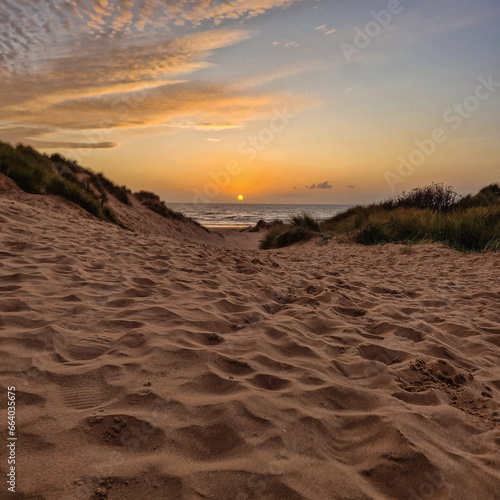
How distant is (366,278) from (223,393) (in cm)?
449

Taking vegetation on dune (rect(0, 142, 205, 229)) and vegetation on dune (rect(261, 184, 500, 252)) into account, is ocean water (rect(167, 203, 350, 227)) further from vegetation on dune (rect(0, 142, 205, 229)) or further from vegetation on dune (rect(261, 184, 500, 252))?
vegetation on dune (rect(0, 142, 205, 229))

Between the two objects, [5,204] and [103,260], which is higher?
[5,204]

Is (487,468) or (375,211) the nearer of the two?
(487,468)

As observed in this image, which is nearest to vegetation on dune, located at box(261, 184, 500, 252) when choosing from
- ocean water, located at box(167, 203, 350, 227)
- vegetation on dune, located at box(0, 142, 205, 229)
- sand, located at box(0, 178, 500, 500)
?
ocean water, located at box(167, 203, 350, 227)

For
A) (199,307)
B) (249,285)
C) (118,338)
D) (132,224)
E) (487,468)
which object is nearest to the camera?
(487,468)

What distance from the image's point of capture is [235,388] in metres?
2.09

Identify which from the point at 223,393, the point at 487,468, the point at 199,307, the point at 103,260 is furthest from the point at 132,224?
the point at 487,468

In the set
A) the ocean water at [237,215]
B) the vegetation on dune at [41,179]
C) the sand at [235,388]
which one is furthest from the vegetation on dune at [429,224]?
the vegetation on dune at [41,179]

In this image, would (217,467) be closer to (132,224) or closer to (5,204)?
(5,204)

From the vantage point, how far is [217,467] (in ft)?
4.99

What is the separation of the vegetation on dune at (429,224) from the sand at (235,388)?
5.83 metres

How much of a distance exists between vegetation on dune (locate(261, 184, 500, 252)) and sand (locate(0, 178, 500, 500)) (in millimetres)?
5826

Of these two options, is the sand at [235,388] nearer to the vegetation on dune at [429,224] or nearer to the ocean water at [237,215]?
the vegetation on dune at [429,224]

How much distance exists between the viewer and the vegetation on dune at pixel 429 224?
947 centimetres
